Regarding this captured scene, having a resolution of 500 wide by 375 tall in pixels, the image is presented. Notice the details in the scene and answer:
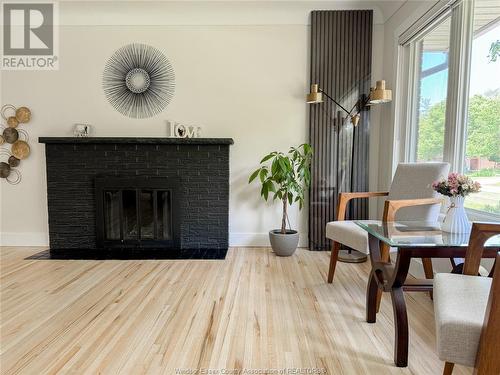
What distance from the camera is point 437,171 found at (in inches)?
86.3

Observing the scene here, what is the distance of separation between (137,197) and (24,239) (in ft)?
4.54

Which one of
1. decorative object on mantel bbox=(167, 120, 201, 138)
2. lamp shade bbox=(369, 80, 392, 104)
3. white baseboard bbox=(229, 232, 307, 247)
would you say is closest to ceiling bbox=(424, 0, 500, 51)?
lamp shade bbox=(369, 80, 392, 104)

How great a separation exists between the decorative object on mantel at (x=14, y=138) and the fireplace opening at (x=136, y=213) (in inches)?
36.4

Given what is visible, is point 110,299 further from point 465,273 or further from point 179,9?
point 179,9

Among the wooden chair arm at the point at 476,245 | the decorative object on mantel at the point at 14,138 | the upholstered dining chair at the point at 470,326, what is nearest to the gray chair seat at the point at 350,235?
the wooden chair arm at the point at 476,245

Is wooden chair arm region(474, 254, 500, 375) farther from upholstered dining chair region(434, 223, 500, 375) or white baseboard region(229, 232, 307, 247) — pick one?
white baseboard region(229, 232, 307, 247)

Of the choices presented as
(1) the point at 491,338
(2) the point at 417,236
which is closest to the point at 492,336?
(1) the point at 491,338

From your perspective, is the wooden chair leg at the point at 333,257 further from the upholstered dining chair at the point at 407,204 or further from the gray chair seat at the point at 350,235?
the gray chair seat at the point at 350,235

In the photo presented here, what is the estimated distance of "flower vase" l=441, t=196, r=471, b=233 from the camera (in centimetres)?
165

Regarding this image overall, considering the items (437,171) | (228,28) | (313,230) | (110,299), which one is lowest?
(110,299)

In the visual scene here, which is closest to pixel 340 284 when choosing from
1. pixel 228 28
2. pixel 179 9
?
pixel 228 28

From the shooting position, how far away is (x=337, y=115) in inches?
132

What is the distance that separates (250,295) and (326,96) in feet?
7.09

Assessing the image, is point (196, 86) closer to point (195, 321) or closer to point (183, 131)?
point (183, 131)
